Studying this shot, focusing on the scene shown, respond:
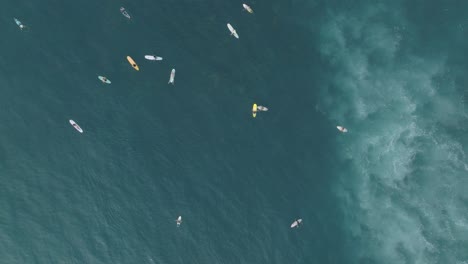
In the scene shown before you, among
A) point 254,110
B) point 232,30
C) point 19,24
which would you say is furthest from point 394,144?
point 19,24

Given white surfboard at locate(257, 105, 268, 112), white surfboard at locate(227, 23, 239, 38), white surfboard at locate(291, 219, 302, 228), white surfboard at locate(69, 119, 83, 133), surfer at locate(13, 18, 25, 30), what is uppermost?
white surfboard at locate(227, 23, 239, 38)

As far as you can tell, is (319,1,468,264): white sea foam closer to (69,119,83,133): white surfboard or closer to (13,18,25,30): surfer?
(69,119,83,133): white surfboard

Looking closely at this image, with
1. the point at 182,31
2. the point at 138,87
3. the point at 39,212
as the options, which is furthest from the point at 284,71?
the point at 39,212

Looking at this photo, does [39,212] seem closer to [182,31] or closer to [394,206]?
[182,31]

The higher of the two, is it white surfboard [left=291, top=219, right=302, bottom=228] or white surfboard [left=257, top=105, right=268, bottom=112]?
white surfboard [left=257, top=105, right=268, bottom=112]

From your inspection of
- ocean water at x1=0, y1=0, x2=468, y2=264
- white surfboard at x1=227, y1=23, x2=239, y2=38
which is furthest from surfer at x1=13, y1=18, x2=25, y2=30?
white surfboard at x1=227, y1=23, x2=239, y2=38
